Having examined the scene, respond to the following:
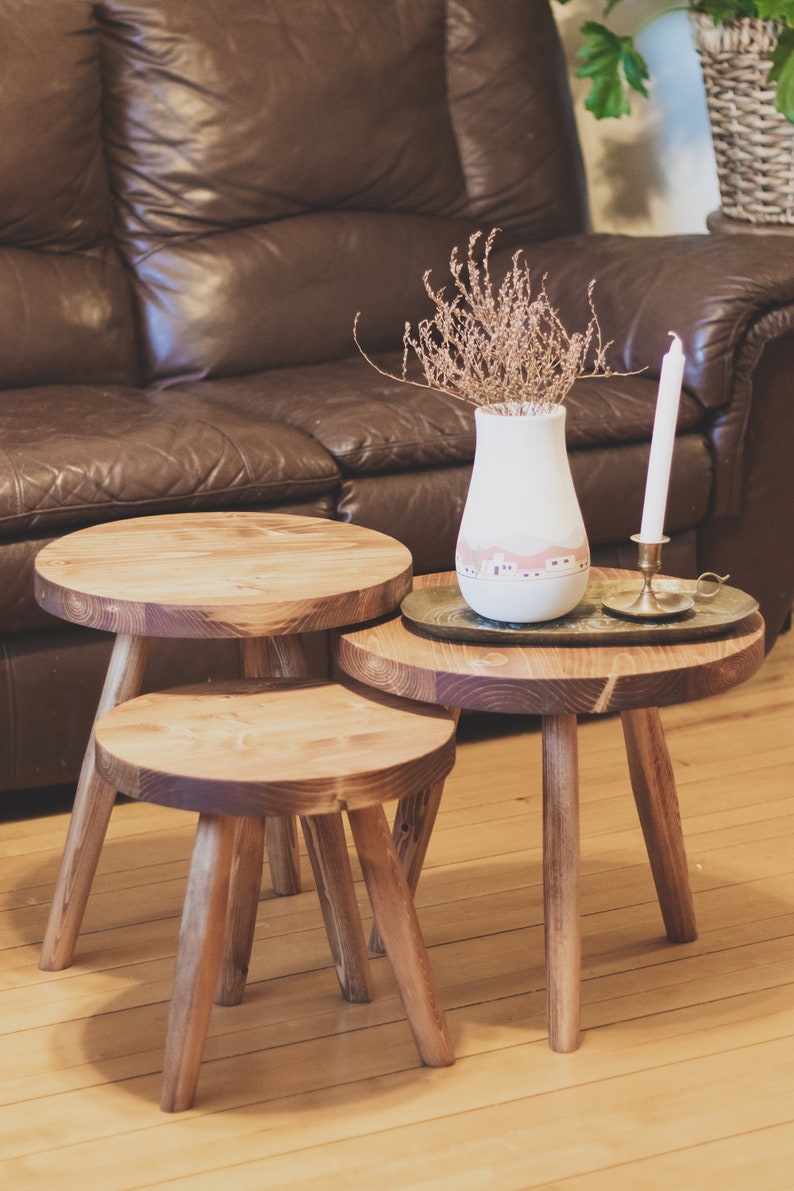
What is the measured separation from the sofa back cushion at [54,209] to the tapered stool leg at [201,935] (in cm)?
131

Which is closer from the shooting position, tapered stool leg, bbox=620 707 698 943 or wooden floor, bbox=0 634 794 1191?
wooden floor, bbox=0 634 794 1191

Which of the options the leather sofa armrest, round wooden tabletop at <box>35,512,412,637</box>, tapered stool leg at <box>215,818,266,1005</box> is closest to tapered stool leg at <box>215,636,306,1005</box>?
tapered stool leg at <box>215,818,266,1005</box>

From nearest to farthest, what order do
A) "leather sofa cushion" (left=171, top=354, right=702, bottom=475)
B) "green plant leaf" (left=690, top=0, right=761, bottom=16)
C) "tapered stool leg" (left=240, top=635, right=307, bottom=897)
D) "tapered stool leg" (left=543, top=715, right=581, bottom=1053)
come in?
1. "tapered stool leg" (left=543, top=715, right=581, bottom=1053)
2. "tapered stool leg" (left=240, top=635, right=307, bottom=897)
3. "leather sofa cushion" (left=171, top=354, right=702, bottom=475)
4. "green plant leaf" (left=690, top=0, right=761, bottom=16)

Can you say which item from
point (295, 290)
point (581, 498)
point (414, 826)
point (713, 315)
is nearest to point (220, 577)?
point (414, 826)

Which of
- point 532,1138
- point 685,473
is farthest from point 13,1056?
point 685,473

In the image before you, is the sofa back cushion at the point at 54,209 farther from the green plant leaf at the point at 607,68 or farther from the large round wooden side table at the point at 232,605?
the green plant leaf at the point at 607,68

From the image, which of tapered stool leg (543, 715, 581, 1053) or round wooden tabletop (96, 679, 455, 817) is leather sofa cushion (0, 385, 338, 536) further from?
tapered stool leg (543, 715, 581, 1053)

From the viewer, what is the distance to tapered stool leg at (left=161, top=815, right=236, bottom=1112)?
4.14ft

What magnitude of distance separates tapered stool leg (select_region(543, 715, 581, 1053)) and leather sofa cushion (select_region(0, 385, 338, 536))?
2.43ft

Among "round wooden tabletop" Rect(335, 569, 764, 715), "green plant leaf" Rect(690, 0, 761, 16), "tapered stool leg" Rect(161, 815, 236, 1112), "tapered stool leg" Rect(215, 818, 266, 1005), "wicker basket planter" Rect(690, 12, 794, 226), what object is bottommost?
"tapered stool leg" Rect(215, 818, 266, 1005)

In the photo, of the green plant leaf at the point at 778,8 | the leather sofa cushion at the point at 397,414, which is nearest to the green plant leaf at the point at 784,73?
the green plant leaf at the point at 778,8

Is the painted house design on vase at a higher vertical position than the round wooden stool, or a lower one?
higher

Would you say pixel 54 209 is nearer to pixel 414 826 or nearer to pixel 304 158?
pixel 304 158

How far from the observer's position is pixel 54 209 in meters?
2.44
